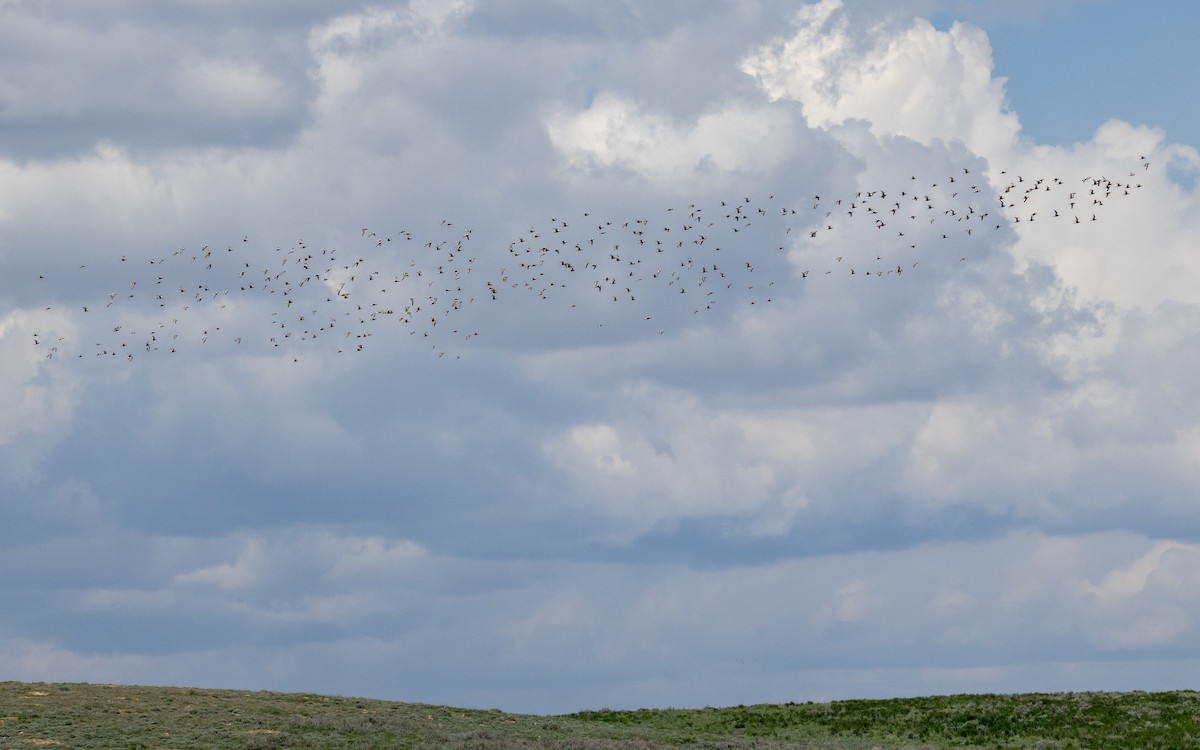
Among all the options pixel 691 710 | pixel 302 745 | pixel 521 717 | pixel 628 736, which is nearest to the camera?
pixel 302 745

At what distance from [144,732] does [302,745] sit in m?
6.68

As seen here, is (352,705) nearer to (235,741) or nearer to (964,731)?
(235,741)

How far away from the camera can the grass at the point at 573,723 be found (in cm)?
5750

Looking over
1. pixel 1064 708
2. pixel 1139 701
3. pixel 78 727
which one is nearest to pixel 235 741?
pixel 78 727

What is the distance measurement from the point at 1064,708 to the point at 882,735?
32.5ft

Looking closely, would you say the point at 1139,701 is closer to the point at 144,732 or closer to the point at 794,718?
the point at 794,718

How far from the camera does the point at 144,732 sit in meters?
57.4

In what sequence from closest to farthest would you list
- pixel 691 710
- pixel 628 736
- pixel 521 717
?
pixel 628 736
pixel 521 717
pixel 691 710

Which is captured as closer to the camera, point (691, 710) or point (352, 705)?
point (352, 705)

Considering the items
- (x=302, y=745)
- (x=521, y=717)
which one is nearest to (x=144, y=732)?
(x=302, y=745)

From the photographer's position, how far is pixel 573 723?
68.6 meters

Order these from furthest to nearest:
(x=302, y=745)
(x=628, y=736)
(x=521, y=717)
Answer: (x=521, y=717)
(x=628, y=736)
(x=302, y=745)

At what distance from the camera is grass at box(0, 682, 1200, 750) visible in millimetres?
57500

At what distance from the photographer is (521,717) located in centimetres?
6906
